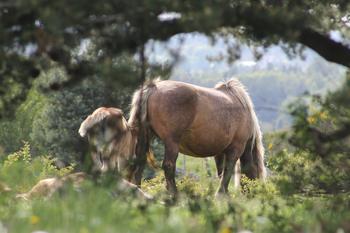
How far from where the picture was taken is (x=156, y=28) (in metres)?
5.33

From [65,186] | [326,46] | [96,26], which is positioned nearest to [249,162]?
[326,46]

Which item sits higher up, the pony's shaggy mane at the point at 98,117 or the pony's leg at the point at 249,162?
the pony's shaggy mane at the point at 98,117

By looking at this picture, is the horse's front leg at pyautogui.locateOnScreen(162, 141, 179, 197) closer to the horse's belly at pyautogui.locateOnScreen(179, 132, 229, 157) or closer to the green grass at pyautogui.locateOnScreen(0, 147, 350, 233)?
the horse's belly at pyautogui.locateOnScreen(179, 132, 229, 157)

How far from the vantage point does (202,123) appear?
44.5ft

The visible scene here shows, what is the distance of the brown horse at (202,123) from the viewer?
13000mm

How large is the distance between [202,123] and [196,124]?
13 centimetres

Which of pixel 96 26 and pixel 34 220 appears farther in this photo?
pixel 96 26

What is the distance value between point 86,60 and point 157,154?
104 feet

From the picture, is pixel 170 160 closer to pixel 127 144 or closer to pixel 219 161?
pixel 127 144

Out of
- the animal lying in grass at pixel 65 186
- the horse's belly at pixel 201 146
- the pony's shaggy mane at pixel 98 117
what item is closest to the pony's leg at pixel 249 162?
the horse's belly at pixel 201 146

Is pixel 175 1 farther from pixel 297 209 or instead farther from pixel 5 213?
pixel 297 209

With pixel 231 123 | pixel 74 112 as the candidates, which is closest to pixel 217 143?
pixel 231 123

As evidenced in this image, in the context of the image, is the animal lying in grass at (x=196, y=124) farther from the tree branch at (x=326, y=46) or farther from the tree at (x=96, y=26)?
the tree at (x=96, y=26)

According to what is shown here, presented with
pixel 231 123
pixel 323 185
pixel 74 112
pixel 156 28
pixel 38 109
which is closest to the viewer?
pixel 156 28
